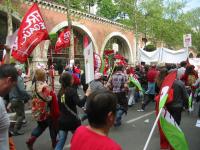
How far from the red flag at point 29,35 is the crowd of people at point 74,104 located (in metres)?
0.29

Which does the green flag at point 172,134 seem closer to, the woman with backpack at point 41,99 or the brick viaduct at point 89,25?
the woman with backpack at point 41,99

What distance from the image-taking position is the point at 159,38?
127 feet

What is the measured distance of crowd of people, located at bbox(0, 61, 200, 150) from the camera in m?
2.61

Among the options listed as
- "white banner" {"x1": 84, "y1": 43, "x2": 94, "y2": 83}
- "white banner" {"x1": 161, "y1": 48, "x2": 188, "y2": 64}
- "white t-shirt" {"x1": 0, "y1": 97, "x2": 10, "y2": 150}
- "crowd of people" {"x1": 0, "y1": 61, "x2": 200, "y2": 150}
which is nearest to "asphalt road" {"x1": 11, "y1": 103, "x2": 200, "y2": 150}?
"crowd of people" {"x1": 0, "y1": 61, "x2": 200, "y2": 150}

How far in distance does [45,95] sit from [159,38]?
109 feet

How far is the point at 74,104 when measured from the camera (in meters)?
6.12

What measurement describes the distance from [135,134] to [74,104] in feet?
9.06

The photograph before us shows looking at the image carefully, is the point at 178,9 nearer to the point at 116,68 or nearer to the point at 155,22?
the point at 155,22

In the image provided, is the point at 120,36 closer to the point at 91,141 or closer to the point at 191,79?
the point at 191,79

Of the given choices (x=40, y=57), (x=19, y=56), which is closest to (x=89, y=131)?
(x=19, y=56)

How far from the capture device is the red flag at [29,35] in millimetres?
7047

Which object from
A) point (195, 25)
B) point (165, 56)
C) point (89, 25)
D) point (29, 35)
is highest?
point (195, 25)

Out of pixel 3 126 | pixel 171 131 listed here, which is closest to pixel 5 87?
pixel 3 126

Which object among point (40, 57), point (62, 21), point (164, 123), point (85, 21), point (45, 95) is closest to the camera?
point (164, 123)
